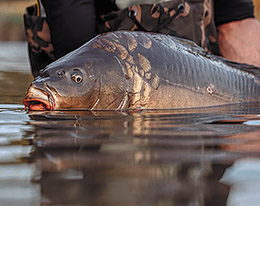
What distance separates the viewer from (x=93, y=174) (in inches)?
32.2

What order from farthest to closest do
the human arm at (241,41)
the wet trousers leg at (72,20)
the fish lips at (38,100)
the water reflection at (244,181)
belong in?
the human arm at (241,41) < the wet trousers leg at (72,20) < the fish lips at (38,100) < the water reflection at (244,181)

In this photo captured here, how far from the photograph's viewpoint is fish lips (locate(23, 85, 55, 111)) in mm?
1812

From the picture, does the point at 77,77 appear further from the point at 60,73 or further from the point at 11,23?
the point at 11,23

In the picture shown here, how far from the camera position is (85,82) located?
6.32 ft

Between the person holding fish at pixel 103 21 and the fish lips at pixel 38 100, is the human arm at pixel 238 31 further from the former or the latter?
the fish lips at pixel 38 100

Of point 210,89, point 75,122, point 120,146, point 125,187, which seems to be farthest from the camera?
point 210,89

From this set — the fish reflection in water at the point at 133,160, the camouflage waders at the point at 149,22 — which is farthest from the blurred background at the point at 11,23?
the fish reflection in water at the point at 133,160

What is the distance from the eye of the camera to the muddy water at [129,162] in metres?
0.72

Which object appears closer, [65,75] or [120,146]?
[120,146]

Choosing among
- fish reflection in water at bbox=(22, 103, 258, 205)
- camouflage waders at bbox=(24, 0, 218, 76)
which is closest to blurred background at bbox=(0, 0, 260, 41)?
camouflage waders at bbox=(24, 0, 218, 76)

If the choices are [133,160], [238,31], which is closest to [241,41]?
[238,31]
